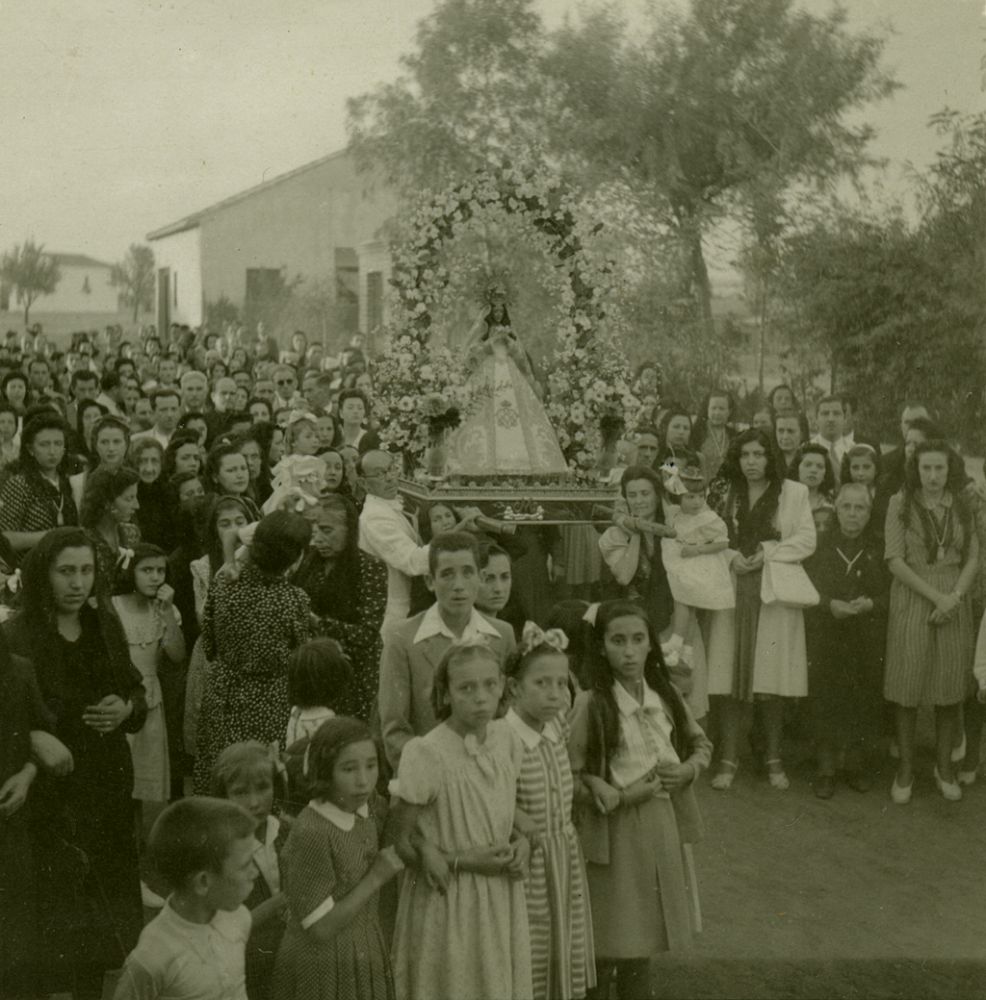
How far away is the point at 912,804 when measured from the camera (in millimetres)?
5496

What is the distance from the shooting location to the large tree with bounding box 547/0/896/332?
10.3 m

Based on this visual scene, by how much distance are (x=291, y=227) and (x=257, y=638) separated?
17.8 meters

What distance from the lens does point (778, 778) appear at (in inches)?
224

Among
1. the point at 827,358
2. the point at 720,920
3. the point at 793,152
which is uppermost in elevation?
the point at 793,152

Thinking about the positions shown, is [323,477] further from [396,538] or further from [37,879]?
[37,879]

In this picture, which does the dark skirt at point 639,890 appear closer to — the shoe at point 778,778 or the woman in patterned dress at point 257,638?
the woman in patterned dress at point 257,638

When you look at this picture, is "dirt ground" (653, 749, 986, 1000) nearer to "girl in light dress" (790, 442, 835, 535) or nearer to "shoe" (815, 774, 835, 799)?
"shoe" (815, 774, 835, 799)

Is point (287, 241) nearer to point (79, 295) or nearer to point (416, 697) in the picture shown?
point (79, 295)

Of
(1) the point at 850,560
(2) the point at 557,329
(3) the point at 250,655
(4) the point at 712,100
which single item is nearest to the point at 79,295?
(4) the point at 712,100

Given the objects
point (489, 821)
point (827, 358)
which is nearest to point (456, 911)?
point (489, 821)

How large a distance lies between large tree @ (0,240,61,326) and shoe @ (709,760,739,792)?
920 centimetres

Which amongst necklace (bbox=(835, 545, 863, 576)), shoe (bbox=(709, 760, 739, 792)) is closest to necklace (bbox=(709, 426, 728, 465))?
necklace (bbox=(835, 545, 863, 576))

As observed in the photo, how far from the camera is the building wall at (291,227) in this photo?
807 inches

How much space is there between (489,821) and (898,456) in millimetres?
4232
